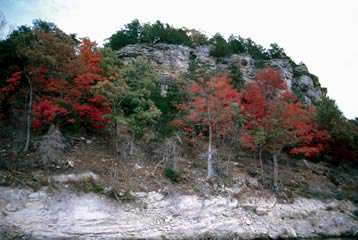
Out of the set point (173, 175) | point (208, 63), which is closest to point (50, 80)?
point (173, 175)

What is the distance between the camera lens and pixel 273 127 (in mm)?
28734

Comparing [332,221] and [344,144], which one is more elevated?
Answer: [344,144]

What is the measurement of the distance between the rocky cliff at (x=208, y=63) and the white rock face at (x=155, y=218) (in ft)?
64.6

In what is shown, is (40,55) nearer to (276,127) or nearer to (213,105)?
(213,105)

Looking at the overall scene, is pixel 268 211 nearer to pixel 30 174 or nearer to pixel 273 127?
pixel 273 127

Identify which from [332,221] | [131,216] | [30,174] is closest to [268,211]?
[332,221]

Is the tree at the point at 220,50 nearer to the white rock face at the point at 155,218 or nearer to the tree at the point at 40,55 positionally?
the tree at the point at 40,55

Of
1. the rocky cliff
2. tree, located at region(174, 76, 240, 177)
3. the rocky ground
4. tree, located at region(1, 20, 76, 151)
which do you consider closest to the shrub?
the rocky ground

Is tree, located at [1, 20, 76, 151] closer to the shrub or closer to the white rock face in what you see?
the white rock face

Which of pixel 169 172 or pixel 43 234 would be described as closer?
pixel 43 234

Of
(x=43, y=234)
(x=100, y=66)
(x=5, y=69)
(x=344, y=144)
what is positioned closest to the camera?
(x=43, y=234)

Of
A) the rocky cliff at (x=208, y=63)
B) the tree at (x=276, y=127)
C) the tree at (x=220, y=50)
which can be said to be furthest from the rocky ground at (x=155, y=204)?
the tree at (x=220, y=50)

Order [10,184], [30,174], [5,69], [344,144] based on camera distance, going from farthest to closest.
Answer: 1. [344,144]
2. [5,69]
3. [30,174]
4. [10,184]

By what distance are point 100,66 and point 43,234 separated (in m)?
16.4
